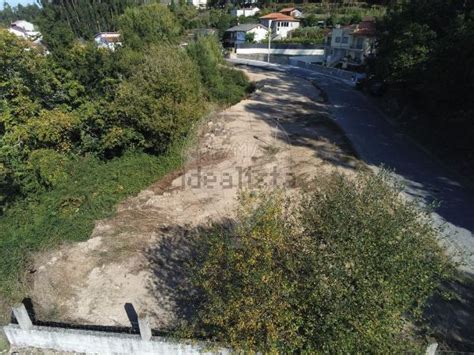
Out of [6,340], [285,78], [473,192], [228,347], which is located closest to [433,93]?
[473,192]

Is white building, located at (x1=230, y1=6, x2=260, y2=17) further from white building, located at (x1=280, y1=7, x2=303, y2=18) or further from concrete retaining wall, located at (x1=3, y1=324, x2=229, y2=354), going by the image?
concrete retaining wall, located at (x1=3, y1=324, x2=229, y2=354)

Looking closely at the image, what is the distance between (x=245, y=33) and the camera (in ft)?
197

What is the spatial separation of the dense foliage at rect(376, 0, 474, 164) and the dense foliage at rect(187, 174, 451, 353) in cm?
1105

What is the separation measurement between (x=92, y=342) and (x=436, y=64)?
55.6 feet

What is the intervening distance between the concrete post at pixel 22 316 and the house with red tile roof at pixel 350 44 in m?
40.8

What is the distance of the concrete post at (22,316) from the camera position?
303 inches

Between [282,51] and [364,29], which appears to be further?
[282,51]

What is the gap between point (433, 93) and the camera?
54.2 ft

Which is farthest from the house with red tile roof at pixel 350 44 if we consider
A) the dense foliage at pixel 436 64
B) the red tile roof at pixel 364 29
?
the dense foliage at pixel 436 64

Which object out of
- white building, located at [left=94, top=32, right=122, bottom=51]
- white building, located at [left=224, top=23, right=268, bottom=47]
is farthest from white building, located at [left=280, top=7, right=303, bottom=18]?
white building, located at [left=94, top=32, right=122, bottom=51]

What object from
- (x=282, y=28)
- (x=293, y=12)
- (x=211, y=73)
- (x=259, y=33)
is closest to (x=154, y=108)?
(x=211, y=73)

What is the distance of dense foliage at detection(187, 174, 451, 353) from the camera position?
5.40 meters

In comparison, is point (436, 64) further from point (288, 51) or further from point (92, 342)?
point (288, 51)

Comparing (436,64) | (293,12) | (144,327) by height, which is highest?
(293,12)
